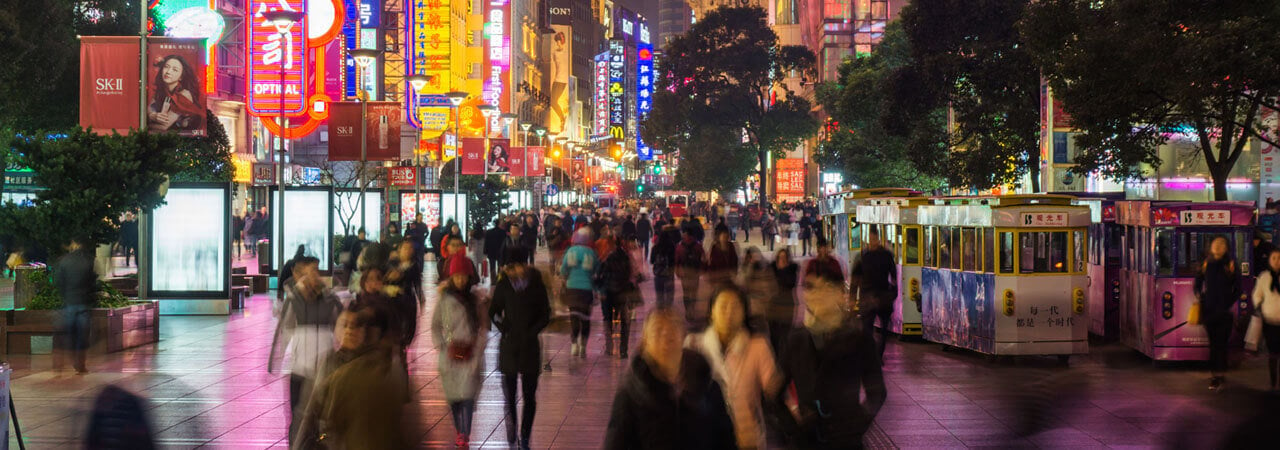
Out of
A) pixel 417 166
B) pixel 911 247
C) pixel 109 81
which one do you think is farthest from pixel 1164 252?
pixel 417 166

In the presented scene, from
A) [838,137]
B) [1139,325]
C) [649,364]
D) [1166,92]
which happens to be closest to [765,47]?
[838,137]

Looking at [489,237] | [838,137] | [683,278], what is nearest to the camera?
[683,278]

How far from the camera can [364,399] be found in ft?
19.6

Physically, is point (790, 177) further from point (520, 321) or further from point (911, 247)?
point (520, 321)

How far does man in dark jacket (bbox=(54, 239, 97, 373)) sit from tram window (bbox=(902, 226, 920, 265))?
35.0ft

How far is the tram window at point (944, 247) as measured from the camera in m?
16.7

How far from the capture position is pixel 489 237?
25.8m

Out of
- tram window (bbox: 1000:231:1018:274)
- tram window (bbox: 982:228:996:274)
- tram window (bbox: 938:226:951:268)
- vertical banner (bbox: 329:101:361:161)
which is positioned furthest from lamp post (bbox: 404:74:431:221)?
tram window (bbox: 1000:231:1018:274)

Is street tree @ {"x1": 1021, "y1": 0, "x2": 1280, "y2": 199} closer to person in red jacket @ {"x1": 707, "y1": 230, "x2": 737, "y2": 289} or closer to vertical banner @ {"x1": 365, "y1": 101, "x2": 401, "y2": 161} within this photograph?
person in red jacket @ {"x1": 707, "y1": 230, "x2": 737, "y2": 289}

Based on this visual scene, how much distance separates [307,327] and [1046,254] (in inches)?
373

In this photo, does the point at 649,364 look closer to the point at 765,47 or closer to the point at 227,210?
the point at 227,210

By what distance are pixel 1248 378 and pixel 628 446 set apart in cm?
1097

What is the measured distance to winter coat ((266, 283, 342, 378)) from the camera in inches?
367

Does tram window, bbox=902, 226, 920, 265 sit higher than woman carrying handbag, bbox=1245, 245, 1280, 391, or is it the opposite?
Answer: tram window, bbox=902, 226, 920, 265
